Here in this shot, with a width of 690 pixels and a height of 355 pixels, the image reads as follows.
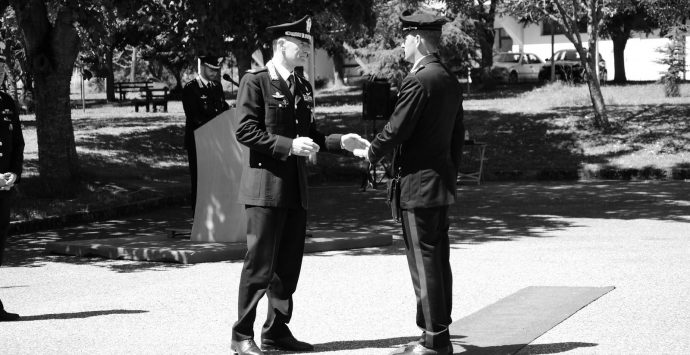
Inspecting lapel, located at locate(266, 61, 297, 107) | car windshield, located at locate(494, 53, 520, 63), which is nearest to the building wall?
car windshield, located at locate(494, 53, 520, 63)

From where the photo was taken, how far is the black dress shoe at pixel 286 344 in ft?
23.8

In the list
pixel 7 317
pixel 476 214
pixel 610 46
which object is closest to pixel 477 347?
pixel 7 317

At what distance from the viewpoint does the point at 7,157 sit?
9.03 m

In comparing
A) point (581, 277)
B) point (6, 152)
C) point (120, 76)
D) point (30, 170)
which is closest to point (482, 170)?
point (30, 170)

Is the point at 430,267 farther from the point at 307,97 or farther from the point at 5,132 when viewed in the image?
the point at 5,132

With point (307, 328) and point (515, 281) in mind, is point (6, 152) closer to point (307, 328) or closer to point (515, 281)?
point (307, 328)

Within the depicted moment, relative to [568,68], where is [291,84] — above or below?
below

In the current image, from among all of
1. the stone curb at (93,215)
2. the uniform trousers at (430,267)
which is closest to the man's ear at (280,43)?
the uniform trousers at (430,267)

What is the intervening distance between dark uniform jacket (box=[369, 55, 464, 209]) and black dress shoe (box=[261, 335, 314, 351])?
1.12 metres

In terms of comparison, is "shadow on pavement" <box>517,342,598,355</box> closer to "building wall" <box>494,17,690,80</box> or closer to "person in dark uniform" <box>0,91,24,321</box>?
"person in dark uniform" <box>0,91,24,321</box>

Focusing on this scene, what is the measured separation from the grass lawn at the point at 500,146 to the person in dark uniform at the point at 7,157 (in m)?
7.32

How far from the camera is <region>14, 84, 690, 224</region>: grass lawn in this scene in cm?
1947

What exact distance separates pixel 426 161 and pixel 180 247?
5.87m

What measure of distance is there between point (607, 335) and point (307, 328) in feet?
6.68
